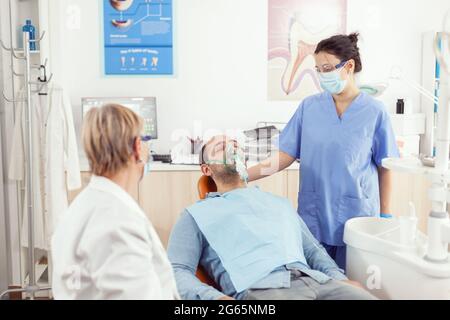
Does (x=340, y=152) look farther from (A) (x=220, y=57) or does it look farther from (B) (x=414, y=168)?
(A) (x=220, y=57)

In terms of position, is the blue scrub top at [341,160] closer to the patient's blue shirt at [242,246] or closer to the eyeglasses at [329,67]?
the eyeglasses at [329,67]

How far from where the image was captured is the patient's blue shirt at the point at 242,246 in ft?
4.84

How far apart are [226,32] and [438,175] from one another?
7.22 ft

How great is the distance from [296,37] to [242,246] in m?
2.07

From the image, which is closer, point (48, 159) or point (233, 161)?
point (233, 161)

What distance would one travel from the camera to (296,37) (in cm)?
328

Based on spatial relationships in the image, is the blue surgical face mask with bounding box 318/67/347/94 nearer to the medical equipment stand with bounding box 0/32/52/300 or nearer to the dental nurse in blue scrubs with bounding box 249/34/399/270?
the dental nurse in blue scrubs with bounding box 249/34/399/270

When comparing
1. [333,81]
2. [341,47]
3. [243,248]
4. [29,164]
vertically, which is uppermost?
[341,47]

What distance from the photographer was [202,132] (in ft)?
10.7

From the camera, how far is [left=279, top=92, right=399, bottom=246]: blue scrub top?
1864 mm

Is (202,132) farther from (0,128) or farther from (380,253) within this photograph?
(380,253)

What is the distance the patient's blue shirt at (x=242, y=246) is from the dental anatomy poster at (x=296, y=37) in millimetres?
1708

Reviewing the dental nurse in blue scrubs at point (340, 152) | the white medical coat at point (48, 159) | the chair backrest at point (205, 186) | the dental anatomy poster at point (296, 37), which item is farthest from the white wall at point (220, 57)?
the chair backrest at point (205, 186)

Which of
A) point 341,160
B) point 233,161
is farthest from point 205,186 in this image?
point 341,160
